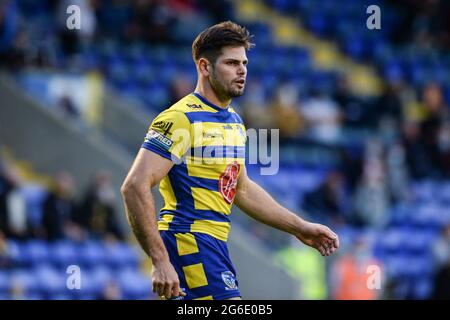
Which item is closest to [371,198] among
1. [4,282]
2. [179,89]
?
[179,89]

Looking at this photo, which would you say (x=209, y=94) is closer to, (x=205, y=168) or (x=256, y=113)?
(x=205, y=168)

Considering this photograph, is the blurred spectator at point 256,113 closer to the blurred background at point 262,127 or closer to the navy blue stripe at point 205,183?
the blurred background at point 262,127

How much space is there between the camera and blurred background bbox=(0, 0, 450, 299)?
13.4 meters

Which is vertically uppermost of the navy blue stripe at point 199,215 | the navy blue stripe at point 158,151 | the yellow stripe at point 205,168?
the navy blue stripe at point 158,151

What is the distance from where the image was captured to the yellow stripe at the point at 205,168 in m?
6.63

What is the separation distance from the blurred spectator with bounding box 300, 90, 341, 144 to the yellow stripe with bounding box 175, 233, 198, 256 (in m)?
10.8

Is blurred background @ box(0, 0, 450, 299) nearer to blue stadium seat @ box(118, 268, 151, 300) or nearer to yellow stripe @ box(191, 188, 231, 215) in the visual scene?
blue stadium seat @ box(118, 268, 151, 300)

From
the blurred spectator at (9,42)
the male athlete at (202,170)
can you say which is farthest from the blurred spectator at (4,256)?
the male athlete at (202,170)

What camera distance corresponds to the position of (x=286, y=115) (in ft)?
54.6

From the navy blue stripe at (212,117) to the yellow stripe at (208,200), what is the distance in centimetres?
41

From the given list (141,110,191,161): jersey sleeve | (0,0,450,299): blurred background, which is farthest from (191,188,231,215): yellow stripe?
(0,0,450,299): blurred background

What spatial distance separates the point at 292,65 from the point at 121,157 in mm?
5439

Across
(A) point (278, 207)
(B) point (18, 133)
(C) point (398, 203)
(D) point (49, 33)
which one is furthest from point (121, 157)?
(A) point (278, 207)

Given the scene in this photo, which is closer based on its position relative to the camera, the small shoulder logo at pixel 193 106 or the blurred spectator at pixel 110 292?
the small shoulder logo at pixel 193 106
